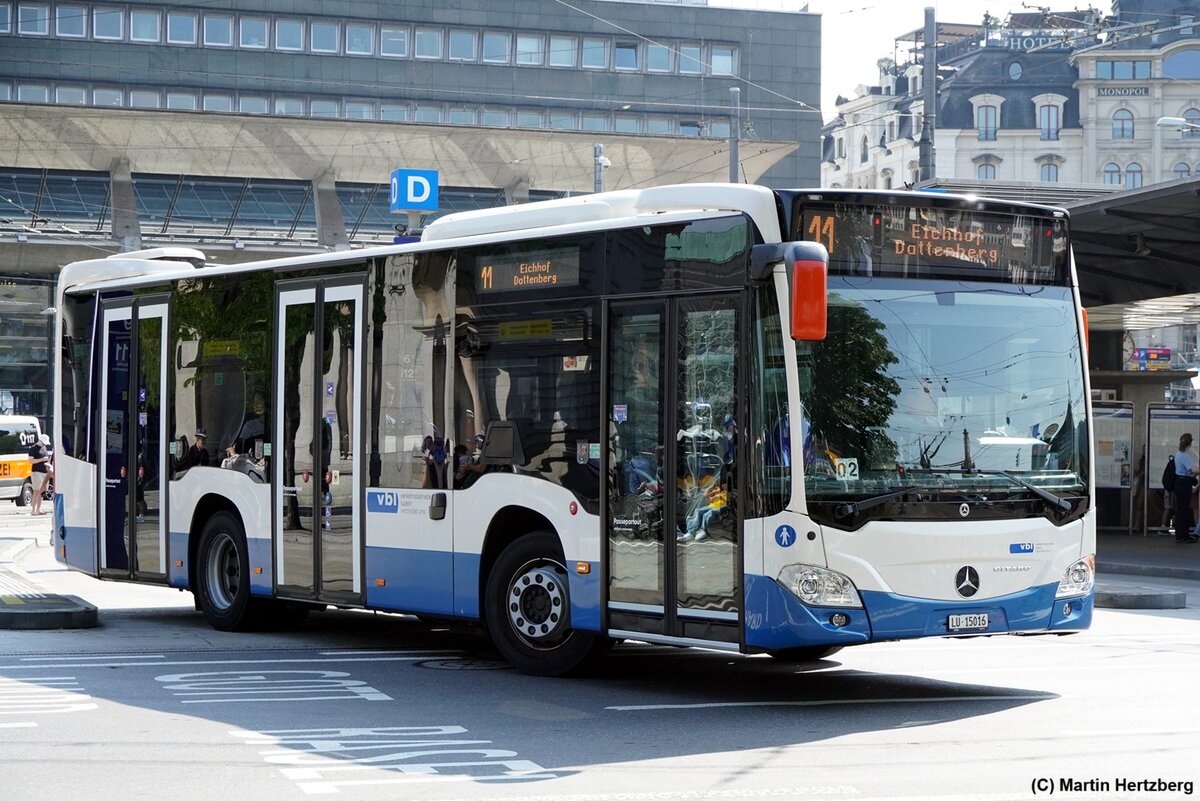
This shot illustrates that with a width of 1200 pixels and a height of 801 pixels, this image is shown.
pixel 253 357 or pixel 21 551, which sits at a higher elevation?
pixel 253 357

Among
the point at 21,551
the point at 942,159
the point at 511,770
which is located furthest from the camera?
the point at 942,159

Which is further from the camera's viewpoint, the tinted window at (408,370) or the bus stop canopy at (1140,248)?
the bus stop canopy at (1140,248)

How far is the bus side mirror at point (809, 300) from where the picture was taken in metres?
9.12

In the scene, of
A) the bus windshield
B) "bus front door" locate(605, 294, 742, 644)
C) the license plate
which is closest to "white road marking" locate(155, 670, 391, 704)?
"bus front door" locate(605, 294, 742, 644)

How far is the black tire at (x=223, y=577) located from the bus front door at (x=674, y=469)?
4.53m

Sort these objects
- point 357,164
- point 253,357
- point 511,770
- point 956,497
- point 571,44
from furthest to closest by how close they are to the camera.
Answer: point 571,44 < point 357,164 < point 253,357 < point 956,497 < point 511,770

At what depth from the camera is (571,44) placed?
7100 cm

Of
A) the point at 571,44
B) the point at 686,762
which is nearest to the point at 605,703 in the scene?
the point at 686,762

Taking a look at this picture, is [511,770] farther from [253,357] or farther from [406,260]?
[253,357]

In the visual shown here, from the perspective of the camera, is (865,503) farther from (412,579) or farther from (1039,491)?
(412,579)

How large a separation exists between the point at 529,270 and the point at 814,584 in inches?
117

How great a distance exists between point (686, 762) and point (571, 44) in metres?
64.9

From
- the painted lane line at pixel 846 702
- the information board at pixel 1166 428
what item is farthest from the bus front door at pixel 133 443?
the information board at pixel 1166 428

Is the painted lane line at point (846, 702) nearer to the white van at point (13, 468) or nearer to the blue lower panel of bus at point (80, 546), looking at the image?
the blue lower panel of bus at point (80, 546)
